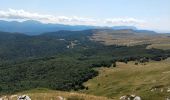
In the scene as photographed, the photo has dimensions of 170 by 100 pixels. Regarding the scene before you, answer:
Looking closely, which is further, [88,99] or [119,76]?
[119,76]

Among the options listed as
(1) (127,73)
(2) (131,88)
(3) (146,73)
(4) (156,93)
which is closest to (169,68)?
(3) (146,73)

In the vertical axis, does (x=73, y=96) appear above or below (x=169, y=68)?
above

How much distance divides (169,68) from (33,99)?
126880 millimetres

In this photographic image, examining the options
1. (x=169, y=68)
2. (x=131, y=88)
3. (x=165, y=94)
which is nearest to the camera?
(x=165, y=94)

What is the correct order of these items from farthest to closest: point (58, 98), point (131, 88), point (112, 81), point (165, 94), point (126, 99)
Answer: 1. point (112, 81)
2. point (131, 88)
3. point (165, 94)
4. point (126, 99)
5. point (58, 98)

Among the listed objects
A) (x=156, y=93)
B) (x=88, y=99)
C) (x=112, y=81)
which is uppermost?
(x=88, y=99)

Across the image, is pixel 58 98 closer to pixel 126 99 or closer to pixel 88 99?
pixel 88 99

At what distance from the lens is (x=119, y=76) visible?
19538cm

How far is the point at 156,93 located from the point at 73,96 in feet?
133

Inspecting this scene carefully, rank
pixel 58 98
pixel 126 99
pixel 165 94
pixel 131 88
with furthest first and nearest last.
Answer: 1. pixel 131 88
2. pixel 165 94
3. pixel 126 99
4. pixel 58 98

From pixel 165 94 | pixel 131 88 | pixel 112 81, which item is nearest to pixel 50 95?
pixel 165 94

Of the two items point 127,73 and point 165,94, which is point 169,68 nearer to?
point 127,73

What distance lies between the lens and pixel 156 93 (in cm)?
8494

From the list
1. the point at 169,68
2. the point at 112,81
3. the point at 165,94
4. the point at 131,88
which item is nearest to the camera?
the point at 165,94
